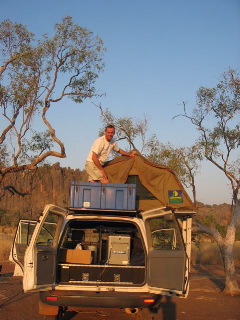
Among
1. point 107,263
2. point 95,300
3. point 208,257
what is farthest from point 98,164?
point 208,257

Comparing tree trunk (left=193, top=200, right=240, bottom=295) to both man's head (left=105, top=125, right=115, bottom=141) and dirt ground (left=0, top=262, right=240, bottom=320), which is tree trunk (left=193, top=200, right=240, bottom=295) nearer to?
dirt ground (left=0, top=262, right=240, bottom=320)

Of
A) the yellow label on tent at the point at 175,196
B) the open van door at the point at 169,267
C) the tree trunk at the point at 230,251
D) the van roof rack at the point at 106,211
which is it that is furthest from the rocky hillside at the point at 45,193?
the open van door at the point at 169,267

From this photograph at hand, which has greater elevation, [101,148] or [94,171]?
[101,148]

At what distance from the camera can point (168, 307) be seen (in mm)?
9109

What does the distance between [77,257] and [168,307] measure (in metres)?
3.07

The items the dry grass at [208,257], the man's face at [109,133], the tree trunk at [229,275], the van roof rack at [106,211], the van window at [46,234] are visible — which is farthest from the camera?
the dry grass at [208,257]

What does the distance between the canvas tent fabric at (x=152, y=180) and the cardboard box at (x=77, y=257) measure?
1.57m

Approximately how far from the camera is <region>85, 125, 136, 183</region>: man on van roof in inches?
326

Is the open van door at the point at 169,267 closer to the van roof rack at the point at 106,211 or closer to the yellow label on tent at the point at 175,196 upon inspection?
the van roof rack at the point at 106,211

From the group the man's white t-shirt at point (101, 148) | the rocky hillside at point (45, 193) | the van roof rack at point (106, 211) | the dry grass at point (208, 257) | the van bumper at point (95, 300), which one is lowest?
the dry grass at point (208, 257)

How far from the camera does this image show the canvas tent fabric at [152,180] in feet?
26.7

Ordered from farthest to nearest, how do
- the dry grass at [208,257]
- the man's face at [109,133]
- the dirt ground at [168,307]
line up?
the dry grass at [208,257]
the man's face at [109,133]
the dirt ground at [168,307]

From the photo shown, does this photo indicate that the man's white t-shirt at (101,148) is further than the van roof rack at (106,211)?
Yes

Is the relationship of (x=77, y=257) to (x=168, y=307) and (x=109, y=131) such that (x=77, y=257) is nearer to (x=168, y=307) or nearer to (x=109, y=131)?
(x=109, y=131)
